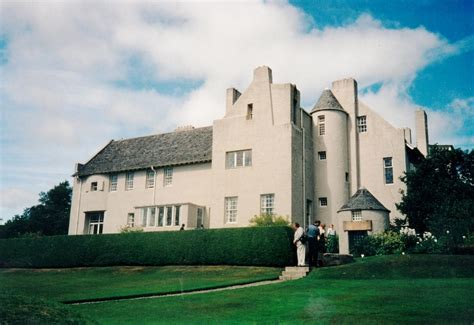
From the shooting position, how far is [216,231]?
88.8 feet

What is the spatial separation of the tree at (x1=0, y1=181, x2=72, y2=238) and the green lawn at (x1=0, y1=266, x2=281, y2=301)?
4077cm

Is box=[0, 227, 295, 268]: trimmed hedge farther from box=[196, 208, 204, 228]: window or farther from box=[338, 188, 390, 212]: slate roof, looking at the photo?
box=[338, 188, 390, 212]: slate roof

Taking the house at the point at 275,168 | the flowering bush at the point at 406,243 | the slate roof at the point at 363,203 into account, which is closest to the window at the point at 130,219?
the house at the point at 275,168

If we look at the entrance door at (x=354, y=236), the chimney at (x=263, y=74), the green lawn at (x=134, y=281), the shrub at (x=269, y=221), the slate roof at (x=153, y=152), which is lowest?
the green lawn at (x=134, y=281)

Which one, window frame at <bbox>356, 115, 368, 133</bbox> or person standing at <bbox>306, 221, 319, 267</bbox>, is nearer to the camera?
person standing at <bbox>306, 221, 319, 267</bbox>

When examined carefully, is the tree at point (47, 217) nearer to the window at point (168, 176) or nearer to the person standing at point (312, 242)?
the window at point (168, 176)

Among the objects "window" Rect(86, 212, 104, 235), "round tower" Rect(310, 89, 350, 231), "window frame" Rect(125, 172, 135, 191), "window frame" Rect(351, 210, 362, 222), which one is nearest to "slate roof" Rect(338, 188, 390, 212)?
"window frame" Rect(351, 210, 362, 222)

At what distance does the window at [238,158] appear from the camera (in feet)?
113

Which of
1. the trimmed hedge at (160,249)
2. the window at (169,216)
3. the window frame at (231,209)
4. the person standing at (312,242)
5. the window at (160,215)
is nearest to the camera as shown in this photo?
the person standing at (312,242)

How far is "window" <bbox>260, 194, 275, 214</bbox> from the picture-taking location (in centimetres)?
3275

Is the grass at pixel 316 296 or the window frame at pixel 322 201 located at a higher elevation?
the window frame at pixel 322 201

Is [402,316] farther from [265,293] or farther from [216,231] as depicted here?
[216,231]

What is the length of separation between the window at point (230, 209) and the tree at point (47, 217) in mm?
41403

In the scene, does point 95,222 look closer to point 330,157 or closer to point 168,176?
point 168,176
